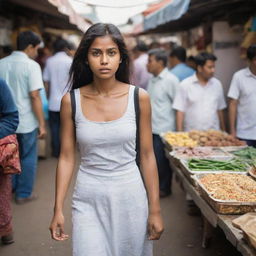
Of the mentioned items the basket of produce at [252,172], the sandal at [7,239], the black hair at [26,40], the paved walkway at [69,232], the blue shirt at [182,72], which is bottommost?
the paved walkway at [69,232]

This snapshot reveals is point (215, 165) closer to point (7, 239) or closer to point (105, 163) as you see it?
point (105, 163)

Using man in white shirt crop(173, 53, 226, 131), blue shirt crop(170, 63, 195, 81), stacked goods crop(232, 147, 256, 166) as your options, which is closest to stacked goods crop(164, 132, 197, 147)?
man in white shirt crop(173, 53, 226, 131)

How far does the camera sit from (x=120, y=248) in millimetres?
2264

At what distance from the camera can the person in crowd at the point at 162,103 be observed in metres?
5.32

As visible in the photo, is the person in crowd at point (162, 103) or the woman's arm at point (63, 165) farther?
the person in crowd at point (162, 103)

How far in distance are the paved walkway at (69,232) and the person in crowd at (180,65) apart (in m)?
1.94

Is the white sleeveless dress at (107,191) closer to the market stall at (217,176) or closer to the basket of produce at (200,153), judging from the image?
the market stall at (217,176)

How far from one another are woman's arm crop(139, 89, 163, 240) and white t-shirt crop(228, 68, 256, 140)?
290 cm

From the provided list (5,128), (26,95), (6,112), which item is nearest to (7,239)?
(5,128)

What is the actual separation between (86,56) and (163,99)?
3.14 metres

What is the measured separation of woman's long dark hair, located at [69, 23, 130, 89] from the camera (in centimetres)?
221

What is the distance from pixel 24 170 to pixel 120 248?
3.05 m

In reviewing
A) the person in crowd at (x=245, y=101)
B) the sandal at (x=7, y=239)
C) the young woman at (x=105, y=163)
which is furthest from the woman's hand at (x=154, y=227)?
the person in crowd at (x=245, y=101)

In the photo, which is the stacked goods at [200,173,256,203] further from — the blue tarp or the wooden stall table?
the blue tarp
